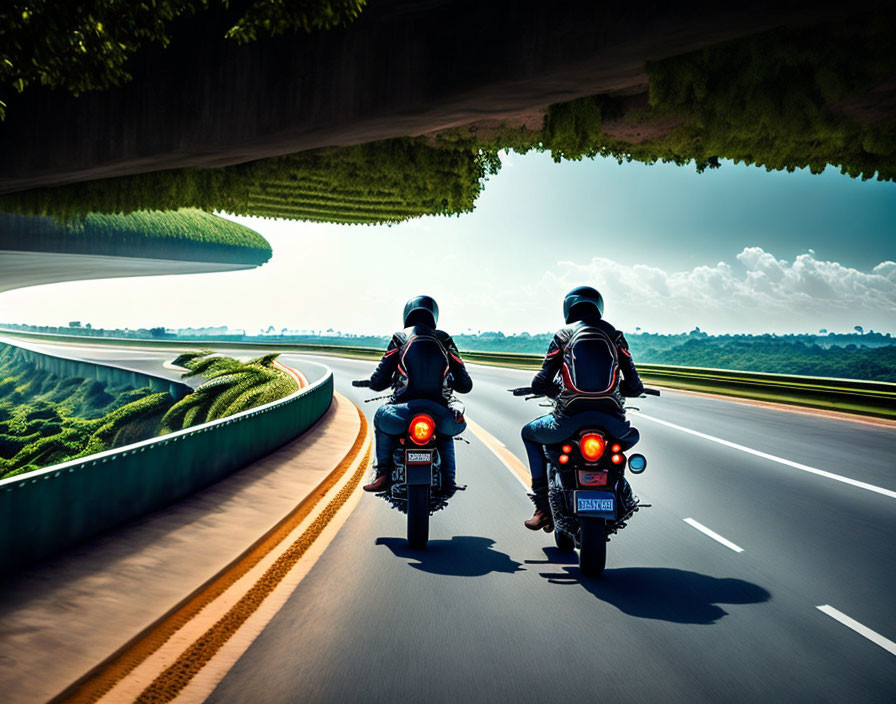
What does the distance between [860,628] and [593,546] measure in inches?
73.4

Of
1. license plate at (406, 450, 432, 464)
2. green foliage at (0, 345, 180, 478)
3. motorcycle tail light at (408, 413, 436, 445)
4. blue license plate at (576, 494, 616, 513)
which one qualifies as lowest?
green foliage at (0, 345, 180, 478)

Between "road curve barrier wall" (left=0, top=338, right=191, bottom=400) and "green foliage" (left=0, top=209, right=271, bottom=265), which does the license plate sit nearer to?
"road curve barrier wall" (left=0, top=338, right=191, bottom=400)

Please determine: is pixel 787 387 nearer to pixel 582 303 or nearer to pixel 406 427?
pixel 582 303

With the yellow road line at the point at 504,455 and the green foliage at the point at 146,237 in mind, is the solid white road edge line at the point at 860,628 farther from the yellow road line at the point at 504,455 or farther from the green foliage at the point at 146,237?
the green foliage at the point at 146,237

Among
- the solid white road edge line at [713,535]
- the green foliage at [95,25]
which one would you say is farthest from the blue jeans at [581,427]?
the green foliage at [95,25]

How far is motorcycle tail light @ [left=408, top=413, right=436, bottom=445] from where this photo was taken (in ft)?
20.7

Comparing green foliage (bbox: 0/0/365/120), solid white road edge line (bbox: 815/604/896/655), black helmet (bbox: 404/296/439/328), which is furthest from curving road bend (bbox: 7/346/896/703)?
green foliage (bbox: 0/0/365/120)

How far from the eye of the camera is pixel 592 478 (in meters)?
5.47

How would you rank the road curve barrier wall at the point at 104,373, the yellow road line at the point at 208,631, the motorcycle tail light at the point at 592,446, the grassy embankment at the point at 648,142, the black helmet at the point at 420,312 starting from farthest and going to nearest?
the road curve barrier wall at the point at 104,373
the grassy embankment at the point at 648,142
the black helmet at the point at 420,312
the motorcycle tail light at the point at 592,446
the yellow road line at the point at 208,631

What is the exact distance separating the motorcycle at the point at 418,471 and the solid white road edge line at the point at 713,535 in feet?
9.39

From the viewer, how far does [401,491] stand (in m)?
6.57

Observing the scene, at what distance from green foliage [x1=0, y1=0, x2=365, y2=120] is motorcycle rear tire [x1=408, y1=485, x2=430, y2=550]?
625 centimetres

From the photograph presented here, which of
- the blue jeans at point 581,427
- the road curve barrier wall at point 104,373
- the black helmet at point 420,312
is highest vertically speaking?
the black helmet at point 420,312

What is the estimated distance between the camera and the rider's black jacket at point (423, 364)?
6.59 metres
